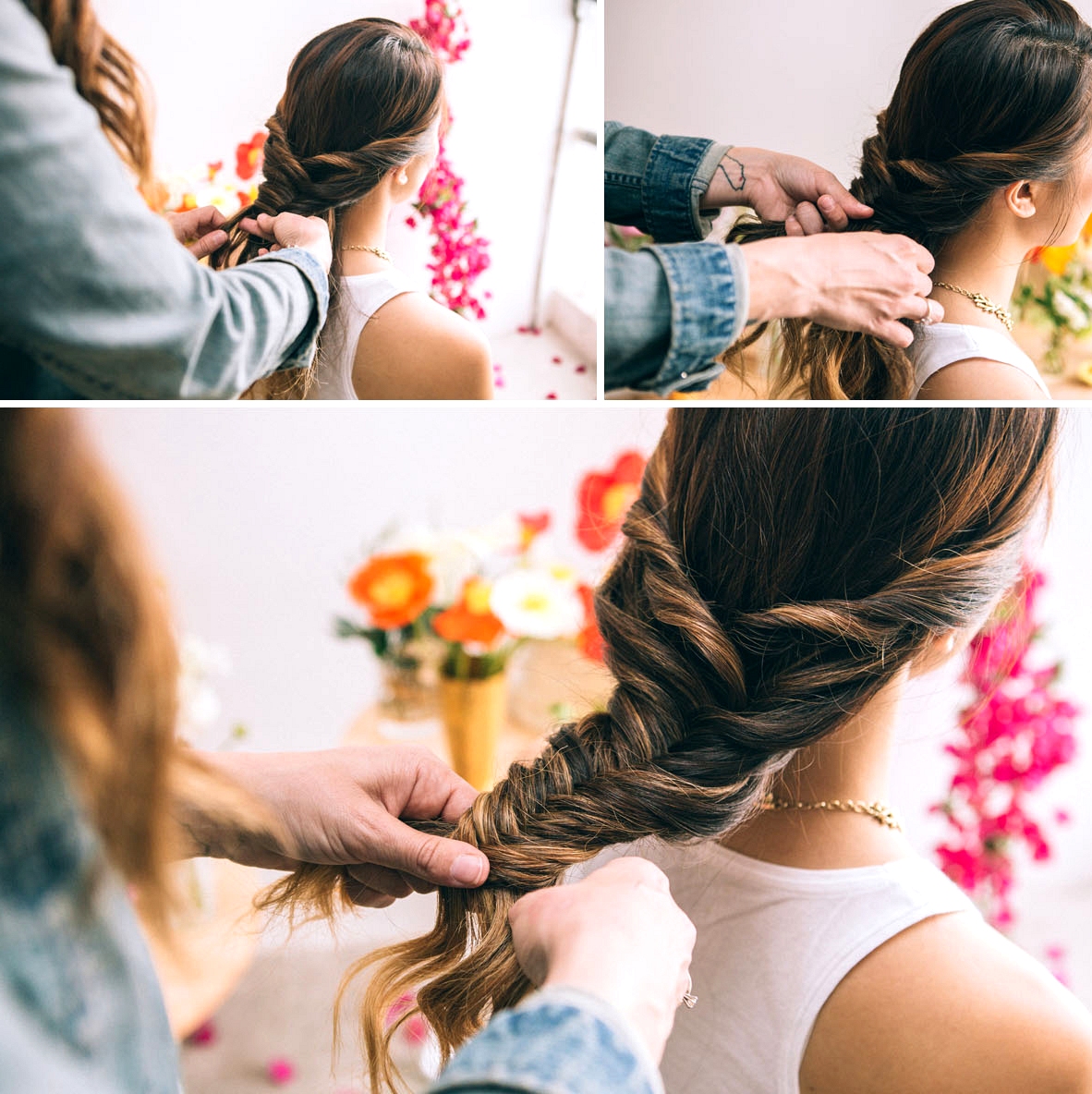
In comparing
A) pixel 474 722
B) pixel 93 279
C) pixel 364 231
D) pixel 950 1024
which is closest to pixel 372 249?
pixel 364 231

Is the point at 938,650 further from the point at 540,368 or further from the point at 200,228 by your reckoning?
the point at 200,228

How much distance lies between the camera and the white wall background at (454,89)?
68cm

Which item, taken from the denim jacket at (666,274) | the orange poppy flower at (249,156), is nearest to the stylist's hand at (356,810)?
the denim jacket at (666,274)

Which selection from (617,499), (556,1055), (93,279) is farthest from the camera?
(617,499)

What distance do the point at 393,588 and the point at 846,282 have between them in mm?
489

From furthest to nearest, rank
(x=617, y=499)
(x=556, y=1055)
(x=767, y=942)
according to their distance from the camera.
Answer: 1. (x=617, y=499)
2. (x=767, y=942)
3. (x=556, y=1055)

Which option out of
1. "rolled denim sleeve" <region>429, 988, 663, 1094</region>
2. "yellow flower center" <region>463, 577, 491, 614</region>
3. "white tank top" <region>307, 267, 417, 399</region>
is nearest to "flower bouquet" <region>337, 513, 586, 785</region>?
"yellow flower center" <region>463, 577, 491, 614</region>

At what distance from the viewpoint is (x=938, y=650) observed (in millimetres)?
688

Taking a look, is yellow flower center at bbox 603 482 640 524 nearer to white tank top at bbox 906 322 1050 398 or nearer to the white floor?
the white floor

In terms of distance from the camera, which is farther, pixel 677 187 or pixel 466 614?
pixel 466 614

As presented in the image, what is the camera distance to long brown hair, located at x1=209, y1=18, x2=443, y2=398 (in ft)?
2.24

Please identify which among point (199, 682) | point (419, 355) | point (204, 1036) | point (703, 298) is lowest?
point (204, 1036)

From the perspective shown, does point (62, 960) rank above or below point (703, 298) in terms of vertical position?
below

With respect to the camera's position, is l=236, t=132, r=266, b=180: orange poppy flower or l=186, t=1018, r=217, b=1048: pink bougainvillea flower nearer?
l=236, t=132, r=266, b=180: orange poppy flower
